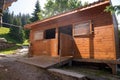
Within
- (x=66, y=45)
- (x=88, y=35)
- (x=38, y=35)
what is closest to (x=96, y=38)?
(x=88, y=35)

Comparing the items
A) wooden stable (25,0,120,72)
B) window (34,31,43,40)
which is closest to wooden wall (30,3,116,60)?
wooden stable (25,0,120,72)

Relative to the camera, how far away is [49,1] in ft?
105

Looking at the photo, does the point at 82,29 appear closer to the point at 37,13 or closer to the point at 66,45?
the point at 66,45

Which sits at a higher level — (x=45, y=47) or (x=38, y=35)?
(x=38, y=35)

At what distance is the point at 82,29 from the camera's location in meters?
8.80

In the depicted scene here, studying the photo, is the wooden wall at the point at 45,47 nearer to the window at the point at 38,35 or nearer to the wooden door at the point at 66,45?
the window at the point at 38,35

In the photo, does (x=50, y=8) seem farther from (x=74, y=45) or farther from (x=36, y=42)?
(x=74, y=45)

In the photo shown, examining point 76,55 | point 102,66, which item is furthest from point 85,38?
point 102,66

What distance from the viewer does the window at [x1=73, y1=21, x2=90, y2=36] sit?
→ 8.55 meters

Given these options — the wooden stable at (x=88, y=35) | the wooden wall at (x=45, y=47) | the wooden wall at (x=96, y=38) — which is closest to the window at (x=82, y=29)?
the wooden stable at (x=88, y=35)

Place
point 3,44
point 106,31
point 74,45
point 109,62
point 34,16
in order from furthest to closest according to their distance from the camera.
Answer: point 34,16
point 3,44
point 74,45
point 106,31
point 109,62

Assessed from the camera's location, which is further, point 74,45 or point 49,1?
point 49,1

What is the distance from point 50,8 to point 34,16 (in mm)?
4086

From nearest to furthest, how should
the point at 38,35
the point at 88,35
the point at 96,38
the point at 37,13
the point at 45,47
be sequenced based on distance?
the point at 96,38, the point at 88,35, the point at 45,47, the point at 38,35, the point at 37,13
